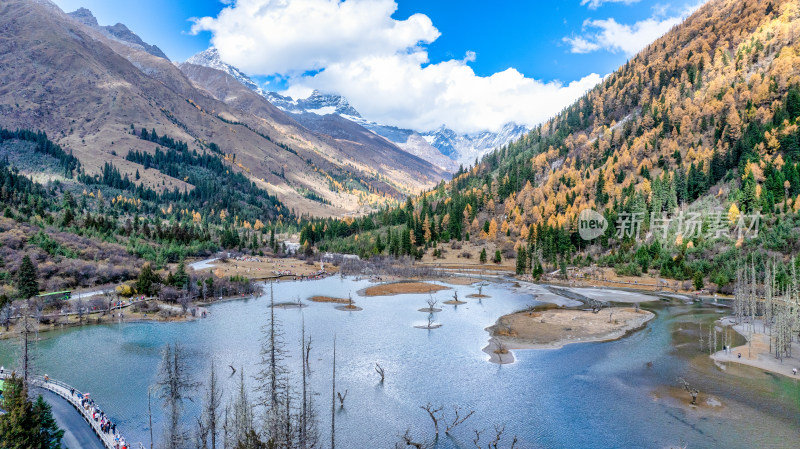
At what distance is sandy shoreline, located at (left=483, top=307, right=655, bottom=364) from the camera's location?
64.6 metres

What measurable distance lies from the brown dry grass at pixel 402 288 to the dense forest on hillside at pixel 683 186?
111 feet

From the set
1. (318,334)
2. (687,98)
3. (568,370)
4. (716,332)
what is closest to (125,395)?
(318,334)

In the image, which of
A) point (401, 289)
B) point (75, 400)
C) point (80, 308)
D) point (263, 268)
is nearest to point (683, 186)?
point (401, 289)

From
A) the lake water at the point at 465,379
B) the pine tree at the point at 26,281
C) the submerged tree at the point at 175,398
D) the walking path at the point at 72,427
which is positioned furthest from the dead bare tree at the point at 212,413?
the pine tree at the point at 26,281

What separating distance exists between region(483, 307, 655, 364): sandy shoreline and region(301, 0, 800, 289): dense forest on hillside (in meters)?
38.0

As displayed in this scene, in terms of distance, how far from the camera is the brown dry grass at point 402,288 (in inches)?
4447

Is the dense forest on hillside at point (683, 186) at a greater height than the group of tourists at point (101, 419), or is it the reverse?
the dense forest on hillside at point (683, 186)

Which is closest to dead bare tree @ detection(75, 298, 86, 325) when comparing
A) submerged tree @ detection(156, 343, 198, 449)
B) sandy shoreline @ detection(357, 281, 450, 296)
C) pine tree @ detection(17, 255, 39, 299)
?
pine tree @ detection(17, 255, 39, 299)

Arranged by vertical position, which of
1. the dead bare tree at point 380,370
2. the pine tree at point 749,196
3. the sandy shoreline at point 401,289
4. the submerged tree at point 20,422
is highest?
the pine tree at point 749,196

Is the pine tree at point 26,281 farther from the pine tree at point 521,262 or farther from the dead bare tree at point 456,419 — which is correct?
the pine tree at point 521,262

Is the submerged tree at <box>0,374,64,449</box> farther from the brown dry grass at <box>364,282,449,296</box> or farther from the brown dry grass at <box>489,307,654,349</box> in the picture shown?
the brown dry grass at <box>364,282,449,296</box>

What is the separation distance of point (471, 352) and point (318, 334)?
79.1 ft

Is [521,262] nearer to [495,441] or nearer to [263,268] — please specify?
[263,268]

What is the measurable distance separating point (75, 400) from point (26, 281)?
158ft
